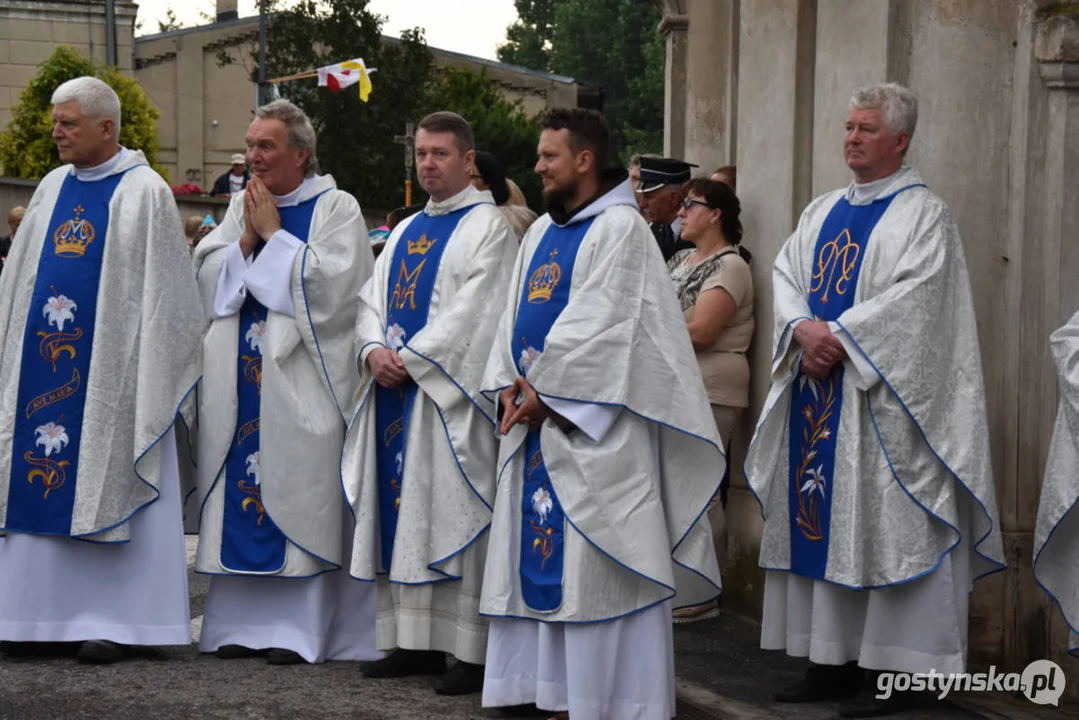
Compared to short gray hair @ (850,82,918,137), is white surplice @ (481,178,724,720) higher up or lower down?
lower down

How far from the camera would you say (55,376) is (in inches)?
274

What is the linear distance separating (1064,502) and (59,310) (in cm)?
402

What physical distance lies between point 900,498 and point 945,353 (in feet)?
1.80

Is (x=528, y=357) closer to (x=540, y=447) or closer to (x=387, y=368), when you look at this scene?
(x=540, y=447)

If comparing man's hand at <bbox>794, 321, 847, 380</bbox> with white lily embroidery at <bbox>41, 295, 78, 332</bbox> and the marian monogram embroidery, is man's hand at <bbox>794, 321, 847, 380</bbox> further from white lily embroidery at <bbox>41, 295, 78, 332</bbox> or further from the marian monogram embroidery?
white lily embroidery at <bbox>41, 295, 78, 332</bbox>

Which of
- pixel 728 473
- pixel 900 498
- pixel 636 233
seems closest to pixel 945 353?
pixel 900 498

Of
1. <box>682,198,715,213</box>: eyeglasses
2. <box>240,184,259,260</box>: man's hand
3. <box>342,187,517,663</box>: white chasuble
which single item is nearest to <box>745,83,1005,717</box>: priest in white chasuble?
<box>342,187,517,663</box>: white chasuble

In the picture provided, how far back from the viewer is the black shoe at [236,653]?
7012mm

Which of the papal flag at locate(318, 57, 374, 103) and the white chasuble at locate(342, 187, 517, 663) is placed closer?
the white chasuble at locate(342, 187, 517, 663)

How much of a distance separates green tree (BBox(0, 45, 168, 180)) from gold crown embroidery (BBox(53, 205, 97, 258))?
20.6 meters

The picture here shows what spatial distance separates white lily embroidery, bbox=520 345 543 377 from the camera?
6.07 metres

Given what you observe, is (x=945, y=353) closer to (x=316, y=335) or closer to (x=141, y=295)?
(x=316, y=335)

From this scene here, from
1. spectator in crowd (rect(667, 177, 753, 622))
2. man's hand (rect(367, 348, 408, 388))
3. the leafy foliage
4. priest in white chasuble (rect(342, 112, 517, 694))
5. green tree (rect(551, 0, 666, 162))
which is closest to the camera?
priest in white chasuble (rect(342, 112, 517, 694))

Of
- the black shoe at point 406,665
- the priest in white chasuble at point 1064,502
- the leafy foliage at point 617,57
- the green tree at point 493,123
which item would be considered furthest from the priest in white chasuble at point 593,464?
the leafy foliage at point 617,57
